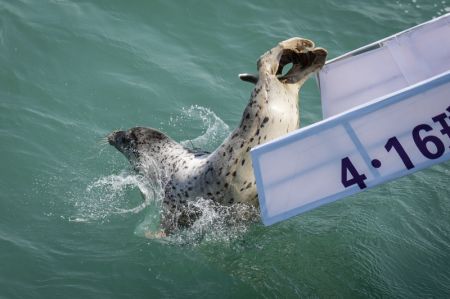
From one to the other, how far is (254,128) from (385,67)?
1897 millimetres

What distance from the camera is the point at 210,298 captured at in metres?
4.98

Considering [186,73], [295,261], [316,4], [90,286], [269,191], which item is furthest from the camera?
[316,4]

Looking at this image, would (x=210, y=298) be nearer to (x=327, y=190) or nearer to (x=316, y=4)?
(x=327, y=190)

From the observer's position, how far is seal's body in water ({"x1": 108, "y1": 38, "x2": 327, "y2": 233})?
16.2ft

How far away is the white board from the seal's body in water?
2.73 feet

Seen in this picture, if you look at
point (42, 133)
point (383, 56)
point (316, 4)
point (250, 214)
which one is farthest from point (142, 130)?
point (316, 4)

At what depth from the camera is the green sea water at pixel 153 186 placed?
17.1 feet

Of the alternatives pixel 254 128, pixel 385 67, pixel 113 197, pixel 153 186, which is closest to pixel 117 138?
pixel 113 197

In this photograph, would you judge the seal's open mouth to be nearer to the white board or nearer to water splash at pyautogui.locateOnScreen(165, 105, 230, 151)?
the white board

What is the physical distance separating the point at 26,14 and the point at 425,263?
6.27m

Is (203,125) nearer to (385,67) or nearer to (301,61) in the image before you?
(385,67)

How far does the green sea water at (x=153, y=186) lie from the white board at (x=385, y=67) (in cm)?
A: 121

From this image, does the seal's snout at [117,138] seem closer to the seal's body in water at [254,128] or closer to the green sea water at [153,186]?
the green sea water at [153,186]

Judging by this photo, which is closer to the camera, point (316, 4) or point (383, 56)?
point (383, 56)
